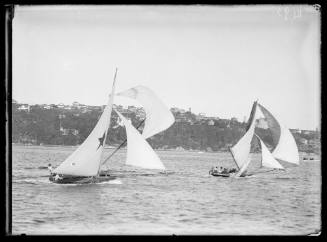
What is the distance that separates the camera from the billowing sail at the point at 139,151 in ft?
11.6

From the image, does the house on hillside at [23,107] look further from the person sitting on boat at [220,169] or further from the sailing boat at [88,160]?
the person sitting on boat at [220,169]

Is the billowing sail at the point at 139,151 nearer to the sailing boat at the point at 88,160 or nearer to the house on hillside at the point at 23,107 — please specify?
the sailing boat at the point at 88,160

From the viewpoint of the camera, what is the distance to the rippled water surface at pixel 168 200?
3.45 meters

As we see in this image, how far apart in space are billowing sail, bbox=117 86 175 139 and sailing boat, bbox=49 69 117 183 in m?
0.13

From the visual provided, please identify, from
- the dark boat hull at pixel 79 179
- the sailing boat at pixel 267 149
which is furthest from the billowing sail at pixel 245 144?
the dark boat hull at pixel 79 179

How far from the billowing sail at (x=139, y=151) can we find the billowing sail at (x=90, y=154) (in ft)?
0.31

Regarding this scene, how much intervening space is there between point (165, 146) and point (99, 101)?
419 mm

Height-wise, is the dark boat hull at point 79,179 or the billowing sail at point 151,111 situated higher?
the billowing sail at point 151,111

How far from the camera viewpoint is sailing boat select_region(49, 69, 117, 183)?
11.5ft

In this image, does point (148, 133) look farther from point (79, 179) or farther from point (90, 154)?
point (79, 179)

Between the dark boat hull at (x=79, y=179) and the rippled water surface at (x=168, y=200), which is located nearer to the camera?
the rippled water surface at (x=168, y=200)

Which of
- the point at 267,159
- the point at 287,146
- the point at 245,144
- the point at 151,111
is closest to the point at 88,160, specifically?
the point at 151,111

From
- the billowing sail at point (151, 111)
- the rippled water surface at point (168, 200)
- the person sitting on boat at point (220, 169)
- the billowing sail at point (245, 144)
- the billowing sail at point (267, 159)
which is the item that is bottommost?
the rippled water surface at point (168, 200)

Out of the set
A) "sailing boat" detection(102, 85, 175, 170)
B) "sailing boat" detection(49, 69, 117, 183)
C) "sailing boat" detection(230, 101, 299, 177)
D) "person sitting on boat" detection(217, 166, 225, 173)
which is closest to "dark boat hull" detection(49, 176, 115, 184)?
"sailing boat" detection(49, 69, 117, 183)
